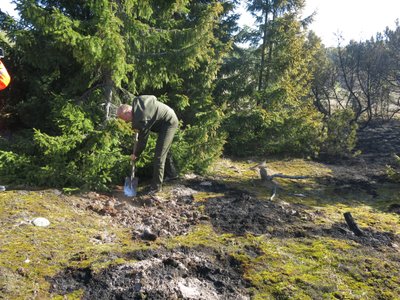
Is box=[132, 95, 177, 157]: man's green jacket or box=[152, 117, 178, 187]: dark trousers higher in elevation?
box=[132, 95, 177, 157]: man's green jacket

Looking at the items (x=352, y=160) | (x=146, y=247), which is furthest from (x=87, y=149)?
(x=352, y=160)

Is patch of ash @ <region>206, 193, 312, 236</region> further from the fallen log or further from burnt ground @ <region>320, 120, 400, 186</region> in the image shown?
burnt ground @ <region>320, 120, 400, 186</region>

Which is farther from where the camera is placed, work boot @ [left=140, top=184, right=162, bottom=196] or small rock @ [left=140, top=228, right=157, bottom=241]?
work boot @ [left=140, top=184, right=162, bottom=196]

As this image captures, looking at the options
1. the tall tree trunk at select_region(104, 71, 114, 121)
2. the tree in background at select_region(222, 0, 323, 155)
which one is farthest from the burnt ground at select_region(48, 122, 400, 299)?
the tree in background at select_region(222, 0, 323, 155)

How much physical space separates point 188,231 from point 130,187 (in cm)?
163

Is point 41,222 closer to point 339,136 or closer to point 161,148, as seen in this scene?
point 161,148

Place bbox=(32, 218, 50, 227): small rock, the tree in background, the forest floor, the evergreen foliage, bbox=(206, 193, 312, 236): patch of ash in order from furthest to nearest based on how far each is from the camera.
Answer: the tree in background → the evergreen foliage → bbox=(206, 193, 312, 236): patch of ash → bbox=(32, 218, 50, 227): small rock → the forest floor

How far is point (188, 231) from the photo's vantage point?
443cm

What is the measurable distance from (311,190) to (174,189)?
3.14 metres

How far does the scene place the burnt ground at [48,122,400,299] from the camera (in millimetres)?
3070

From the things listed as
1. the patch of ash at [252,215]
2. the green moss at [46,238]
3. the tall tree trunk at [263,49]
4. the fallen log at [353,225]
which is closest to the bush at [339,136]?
the tall tree trunk at [263,49]

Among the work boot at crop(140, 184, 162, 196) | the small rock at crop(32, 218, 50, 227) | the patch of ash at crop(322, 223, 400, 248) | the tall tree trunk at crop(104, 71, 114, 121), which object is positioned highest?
the tall tree trunk at crop(104, 71, 114, 121)

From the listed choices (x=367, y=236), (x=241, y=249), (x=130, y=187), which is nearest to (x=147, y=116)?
(x=130, y=187)

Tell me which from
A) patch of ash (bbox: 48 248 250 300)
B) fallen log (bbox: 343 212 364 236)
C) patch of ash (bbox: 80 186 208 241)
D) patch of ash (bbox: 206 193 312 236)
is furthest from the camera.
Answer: fallen log (bbox: 343 212 364 236)
